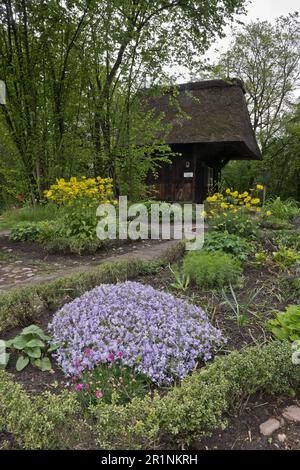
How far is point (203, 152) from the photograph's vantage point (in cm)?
1245

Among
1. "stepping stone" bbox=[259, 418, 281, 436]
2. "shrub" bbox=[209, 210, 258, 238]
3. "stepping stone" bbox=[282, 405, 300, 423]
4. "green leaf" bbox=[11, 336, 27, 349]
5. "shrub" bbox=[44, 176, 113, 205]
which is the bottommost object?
"stepping stone" bbox=[282, 405, 300, 423]

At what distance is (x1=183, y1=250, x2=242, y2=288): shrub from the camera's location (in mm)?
2979

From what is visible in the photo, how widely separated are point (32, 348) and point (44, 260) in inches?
97.2

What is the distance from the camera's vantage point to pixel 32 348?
1.93 metres

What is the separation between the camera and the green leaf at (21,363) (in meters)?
1.80

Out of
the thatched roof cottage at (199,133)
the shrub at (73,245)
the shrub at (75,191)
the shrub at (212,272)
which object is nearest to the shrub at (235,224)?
the shrub at (212,272)

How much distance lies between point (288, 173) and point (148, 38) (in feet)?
45.3

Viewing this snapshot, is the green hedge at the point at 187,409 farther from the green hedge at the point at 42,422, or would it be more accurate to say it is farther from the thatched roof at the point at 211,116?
the thatched roof at the point at 211,116

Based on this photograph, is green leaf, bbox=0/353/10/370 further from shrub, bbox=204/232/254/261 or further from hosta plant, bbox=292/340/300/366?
shrub, bbox=204/232/254/261

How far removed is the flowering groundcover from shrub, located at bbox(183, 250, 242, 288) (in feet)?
2.53

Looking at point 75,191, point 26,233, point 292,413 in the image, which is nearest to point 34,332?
point 292,413

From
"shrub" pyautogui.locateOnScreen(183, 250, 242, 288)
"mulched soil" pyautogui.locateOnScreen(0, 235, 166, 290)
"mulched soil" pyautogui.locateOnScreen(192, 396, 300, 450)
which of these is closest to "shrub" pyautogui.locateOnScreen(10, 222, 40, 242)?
"mulched soil" pyautogui.locateOnScreen(0, 235, 166, 290)

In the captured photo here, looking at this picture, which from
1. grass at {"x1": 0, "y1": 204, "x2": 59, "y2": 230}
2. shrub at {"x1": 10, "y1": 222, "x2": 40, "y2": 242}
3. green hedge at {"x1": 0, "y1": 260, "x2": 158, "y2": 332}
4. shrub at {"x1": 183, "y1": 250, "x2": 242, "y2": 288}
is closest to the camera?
green hedge at {"x1": 0, "y1": 260, "x2": 158, "y2": 332}

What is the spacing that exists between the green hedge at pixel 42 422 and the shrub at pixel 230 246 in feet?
8.43
